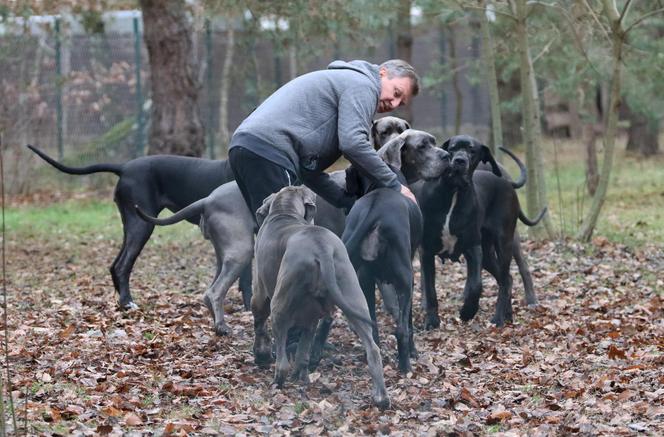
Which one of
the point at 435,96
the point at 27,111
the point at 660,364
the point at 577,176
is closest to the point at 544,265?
the point at 660,364

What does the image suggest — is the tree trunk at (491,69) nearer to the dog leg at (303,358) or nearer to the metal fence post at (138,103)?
the dog leg at (303,358)

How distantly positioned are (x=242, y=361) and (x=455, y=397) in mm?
1699

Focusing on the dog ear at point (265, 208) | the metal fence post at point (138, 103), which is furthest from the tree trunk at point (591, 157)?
the dog ear at point (265, 208)

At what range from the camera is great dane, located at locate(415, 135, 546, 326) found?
8.62 m

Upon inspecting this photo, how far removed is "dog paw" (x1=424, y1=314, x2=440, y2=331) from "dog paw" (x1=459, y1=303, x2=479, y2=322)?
0.82 feet

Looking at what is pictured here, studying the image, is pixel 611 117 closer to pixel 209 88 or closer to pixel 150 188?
pixel 150 188

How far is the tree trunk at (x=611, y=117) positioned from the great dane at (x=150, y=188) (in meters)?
4.84

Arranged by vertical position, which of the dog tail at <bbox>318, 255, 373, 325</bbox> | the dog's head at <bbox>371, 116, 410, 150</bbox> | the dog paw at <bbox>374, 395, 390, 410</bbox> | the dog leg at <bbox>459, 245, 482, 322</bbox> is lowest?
the dog paw at <bbox>374, 395, 390, 410</bbox>

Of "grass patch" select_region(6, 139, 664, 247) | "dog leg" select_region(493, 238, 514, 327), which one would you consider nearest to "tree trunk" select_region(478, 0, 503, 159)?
"grass patch" select_region(6, 139, 664, 247)

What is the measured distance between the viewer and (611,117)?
41.8ft

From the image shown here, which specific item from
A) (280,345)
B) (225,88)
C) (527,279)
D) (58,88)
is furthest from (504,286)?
(225,88)

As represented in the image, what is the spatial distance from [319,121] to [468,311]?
248 cm

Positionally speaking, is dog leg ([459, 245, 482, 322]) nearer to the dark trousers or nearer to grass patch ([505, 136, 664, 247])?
the dark trousers

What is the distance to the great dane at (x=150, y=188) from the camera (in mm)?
9758
